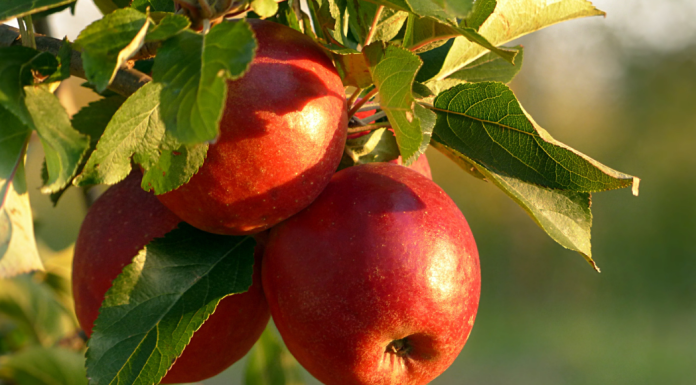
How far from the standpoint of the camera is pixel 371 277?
0.42 m

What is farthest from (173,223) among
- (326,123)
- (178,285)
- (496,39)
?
(496,39)

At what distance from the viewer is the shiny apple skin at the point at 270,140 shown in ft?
1.23

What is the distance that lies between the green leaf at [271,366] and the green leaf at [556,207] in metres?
0.55

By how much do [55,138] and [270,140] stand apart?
0.43 ft

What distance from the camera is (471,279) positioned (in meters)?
0.46

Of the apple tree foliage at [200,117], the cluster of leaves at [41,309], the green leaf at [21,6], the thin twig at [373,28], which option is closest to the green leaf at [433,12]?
the apple tree foliage at [200,117]

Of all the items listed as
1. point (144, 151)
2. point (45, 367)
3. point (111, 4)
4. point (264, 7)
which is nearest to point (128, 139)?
point (144, 151)

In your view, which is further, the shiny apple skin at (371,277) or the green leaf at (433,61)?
the green leaf at (433,61)

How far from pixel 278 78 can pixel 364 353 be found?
22cm

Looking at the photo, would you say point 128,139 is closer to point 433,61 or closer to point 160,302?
point 160,302

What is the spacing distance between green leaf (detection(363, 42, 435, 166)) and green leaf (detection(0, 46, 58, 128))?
22 centimetres

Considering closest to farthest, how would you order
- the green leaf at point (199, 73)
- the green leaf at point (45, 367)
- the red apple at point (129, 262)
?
the green leaf at point (199, 73)
the red apple at point (129, 262)
the green leaf at point (45, 367)

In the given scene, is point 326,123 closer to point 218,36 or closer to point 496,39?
point 218,36

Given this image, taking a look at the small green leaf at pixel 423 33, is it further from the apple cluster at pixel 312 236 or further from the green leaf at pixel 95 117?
the green leaf at pixel 95 117
